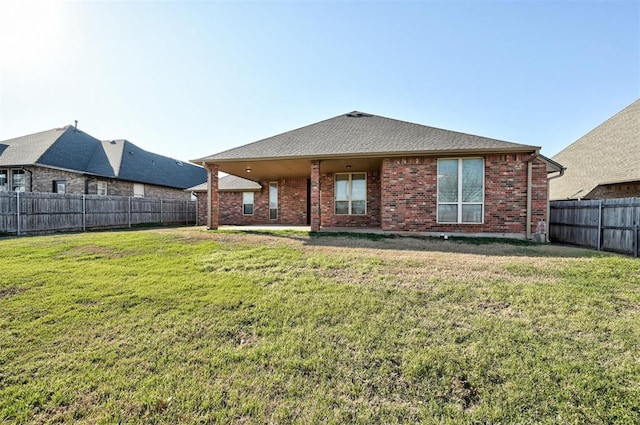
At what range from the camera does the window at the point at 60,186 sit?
17.2m

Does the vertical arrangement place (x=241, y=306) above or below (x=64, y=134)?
below

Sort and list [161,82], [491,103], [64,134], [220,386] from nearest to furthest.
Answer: [220,386] < [161,82] < [491,103] < [64,134]

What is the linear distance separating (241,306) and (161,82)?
984cm

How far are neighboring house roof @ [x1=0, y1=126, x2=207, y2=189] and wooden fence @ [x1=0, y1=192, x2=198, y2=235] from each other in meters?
3.96

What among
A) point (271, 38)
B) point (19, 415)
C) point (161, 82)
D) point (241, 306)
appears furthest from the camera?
point (161, 82)

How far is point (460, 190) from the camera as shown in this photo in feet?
31.1

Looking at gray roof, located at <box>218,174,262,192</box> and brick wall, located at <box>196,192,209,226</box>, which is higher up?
gray roof, located at <box>218,174,262,192</box>

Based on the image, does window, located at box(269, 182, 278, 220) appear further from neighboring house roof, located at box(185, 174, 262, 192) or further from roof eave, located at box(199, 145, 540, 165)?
roof eave, located at box(199, 145, 540, 165)

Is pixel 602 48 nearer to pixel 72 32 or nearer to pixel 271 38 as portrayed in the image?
pixel 271 38

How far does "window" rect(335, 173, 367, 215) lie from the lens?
510 inches

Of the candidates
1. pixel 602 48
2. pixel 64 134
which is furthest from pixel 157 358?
pixel 64 134

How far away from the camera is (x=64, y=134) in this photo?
1927cm

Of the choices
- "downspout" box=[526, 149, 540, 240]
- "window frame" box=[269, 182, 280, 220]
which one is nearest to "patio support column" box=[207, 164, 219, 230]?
"window frame" box=[269, 182, 280, 220]

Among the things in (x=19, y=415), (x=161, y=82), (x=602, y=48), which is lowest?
(x=19, y=415)
